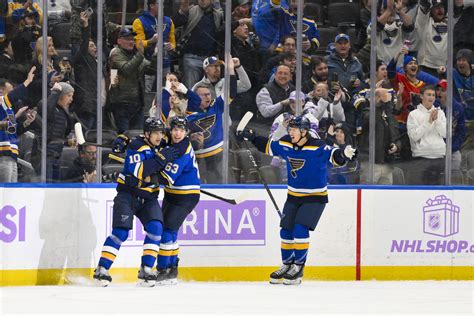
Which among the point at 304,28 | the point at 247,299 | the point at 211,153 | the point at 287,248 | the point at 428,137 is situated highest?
the point at 304,28

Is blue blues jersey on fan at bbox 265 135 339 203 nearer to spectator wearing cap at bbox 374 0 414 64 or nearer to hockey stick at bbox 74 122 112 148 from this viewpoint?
spectator wearing cap at bbox 374 0 414 64

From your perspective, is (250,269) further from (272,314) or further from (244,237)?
(272,314)

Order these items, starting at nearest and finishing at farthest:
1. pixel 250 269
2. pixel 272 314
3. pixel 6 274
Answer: pixel 272 314 < pixel 6 274 < pixel 250 269

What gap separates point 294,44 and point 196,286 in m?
1.97

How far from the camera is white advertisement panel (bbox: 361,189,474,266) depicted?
31.4ft

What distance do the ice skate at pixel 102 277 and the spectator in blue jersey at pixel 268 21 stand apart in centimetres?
208

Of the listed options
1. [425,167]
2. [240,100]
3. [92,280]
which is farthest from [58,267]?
[425,167]

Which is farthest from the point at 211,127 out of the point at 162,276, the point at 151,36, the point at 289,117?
the point at 162,276

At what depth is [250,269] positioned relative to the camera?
9414 mm

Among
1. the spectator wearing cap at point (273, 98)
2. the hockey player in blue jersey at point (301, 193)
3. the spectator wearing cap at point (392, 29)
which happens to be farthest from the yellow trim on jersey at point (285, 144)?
the spectator wearing cap at point (392, 29)

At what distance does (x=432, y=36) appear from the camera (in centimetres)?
980

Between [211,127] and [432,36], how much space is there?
1826 millimetres

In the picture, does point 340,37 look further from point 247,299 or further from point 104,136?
point 247,299

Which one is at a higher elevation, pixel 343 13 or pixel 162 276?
pixel 343 13
